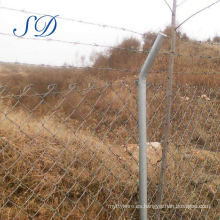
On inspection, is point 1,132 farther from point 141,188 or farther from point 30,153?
point 141,188

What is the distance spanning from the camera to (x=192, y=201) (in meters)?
2.00

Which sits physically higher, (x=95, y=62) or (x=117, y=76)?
(x=95, y=62)

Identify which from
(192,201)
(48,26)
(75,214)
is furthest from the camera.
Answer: (192,201)

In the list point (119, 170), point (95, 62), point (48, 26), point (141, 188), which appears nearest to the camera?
point (141, 188)

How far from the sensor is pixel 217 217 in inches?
75.9

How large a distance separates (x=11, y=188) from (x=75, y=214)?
540 millimetres

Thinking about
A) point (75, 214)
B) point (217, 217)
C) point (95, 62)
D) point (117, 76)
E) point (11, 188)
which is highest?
point (95, 62)

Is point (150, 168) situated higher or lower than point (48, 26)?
lower

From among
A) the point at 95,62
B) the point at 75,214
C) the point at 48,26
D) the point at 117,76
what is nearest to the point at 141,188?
the point at 75,214

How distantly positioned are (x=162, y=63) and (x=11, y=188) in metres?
5.52

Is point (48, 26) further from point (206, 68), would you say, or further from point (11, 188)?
point (206, 68)

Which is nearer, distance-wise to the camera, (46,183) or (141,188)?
(141,188)

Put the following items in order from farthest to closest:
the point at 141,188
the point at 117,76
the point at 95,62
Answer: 1. the point at 95,62
2. the point at 117,76
3. the point at 141,188

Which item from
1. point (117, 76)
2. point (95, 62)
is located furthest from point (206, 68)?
point (95, 62)
